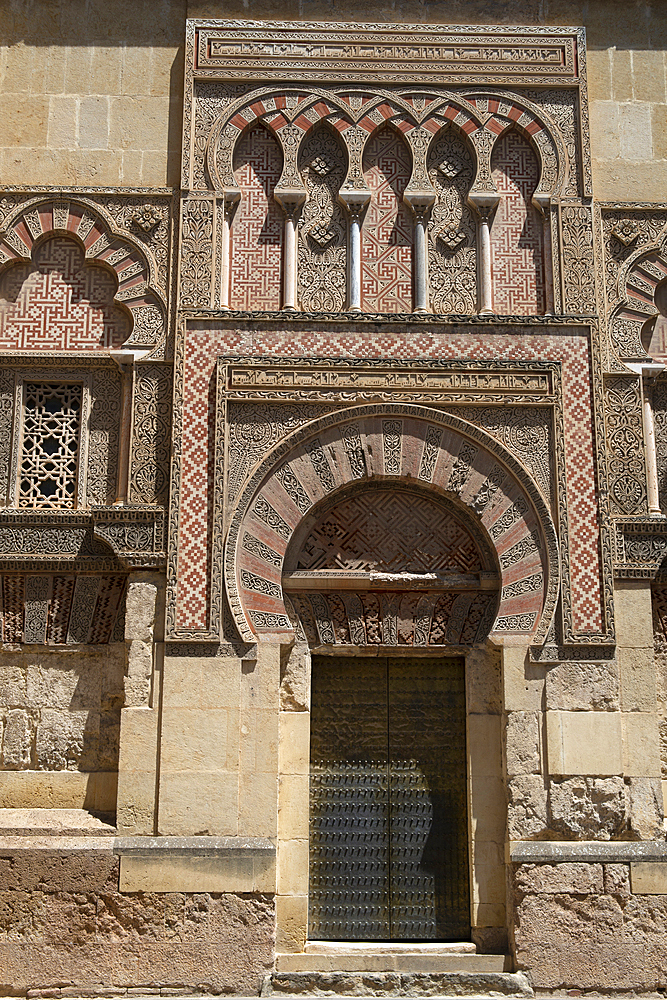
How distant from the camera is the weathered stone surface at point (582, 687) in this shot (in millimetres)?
6391

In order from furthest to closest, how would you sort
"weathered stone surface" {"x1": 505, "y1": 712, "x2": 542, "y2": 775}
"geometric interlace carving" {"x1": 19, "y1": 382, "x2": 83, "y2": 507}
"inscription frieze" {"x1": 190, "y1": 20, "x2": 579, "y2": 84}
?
"inscription frieze" {"x1": 190, "y1": 20, "x2": 579, "y2": 84} → "geometric interlace carving" {"x1": 19, "y1": 382, "x2": 83, "y2": 507} → "weathered stone surface" {"x1": 505, "y1": 712, "x2": 542, "y2": 775}

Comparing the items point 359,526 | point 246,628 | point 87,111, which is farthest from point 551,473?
point 87,111

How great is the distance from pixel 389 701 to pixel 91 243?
3.64 meters

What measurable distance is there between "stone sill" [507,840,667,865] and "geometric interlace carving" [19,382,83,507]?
3.57 metres

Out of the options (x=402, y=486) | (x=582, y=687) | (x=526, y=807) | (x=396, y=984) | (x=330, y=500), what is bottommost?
(x=396, y=984)

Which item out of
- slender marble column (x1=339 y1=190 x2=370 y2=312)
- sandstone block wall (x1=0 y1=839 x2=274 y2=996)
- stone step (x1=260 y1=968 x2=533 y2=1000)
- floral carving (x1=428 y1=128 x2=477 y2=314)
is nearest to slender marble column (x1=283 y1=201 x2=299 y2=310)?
slender marble column (x1=339 y1=190 x2=370 y2=312)

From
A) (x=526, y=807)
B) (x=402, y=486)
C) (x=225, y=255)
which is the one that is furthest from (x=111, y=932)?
(x=225, y=255)

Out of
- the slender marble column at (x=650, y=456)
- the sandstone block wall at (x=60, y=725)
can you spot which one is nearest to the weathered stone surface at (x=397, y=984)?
the sandstone block wall at (x=60, y=725)

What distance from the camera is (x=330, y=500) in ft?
22.3

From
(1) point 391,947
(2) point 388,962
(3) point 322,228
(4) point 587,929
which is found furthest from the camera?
(3) point 322,228

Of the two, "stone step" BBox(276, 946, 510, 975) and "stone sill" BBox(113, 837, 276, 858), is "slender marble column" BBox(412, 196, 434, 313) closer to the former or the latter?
"stone sill" BBox(113, 837, 276, 858)

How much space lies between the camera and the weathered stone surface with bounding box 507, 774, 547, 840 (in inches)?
245

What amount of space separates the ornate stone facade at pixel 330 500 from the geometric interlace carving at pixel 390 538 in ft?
0.07

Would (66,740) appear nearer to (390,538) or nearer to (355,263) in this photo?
(390,538)
